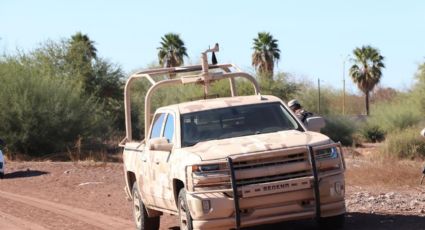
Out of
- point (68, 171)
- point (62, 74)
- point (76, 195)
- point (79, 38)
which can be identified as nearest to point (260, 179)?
point (76, 195)

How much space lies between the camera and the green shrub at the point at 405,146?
35.9 m

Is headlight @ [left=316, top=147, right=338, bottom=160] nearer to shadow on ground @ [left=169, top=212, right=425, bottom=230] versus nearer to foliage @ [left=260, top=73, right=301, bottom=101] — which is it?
shadow on ground @ [left=169, top=212, right=425, bottom=230]

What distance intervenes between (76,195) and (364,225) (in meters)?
9.53

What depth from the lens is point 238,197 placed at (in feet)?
32.0

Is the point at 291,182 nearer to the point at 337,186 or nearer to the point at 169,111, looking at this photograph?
the point at 337,186

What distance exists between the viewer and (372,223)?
11.5 metres

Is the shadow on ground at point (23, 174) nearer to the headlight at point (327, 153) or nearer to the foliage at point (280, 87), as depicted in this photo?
the headlight at point (327, 153)

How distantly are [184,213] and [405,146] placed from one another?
28.4 meters

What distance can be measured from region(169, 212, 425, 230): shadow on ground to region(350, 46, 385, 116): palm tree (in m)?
63.0

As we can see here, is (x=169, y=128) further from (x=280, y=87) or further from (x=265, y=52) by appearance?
(x=265, y=52)

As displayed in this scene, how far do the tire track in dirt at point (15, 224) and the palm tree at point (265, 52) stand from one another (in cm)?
5311

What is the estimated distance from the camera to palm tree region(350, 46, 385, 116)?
7425cm

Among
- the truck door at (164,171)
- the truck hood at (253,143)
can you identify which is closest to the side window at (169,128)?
the truck door at (164,171)

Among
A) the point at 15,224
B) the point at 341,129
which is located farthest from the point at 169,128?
the point at 341,129
